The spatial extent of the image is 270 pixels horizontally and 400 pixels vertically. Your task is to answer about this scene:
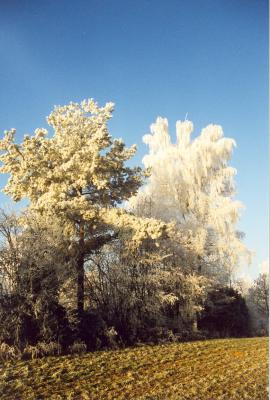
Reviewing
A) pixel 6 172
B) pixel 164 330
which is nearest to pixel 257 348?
pixel 164 330

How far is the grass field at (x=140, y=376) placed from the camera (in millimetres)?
5203

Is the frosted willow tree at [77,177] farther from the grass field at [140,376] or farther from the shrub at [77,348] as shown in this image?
the grass field at [140,376]

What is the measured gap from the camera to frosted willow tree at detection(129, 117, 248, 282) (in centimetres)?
1355

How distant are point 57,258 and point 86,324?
1.50 m

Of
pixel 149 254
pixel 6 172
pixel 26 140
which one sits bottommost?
pixel 149 254

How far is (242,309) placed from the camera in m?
15.1

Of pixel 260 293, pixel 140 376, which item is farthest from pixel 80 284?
pixel 260 293

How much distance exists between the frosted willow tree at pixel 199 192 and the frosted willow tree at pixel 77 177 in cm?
359

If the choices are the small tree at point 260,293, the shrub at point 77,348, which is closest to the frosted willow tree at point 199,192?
the small tree at point 260,293

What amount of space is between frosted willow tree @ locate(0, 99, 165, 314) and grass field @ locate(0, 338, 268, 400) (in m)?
1.95

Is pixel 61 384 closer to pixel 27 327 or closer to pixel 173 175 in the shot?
pixel 27 327

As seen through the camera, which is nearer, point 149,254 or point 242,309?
point 149,254

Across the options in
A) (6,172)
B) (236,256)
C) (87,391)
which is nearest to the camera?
(87,391)

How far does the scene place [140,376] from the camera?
6133 mm
